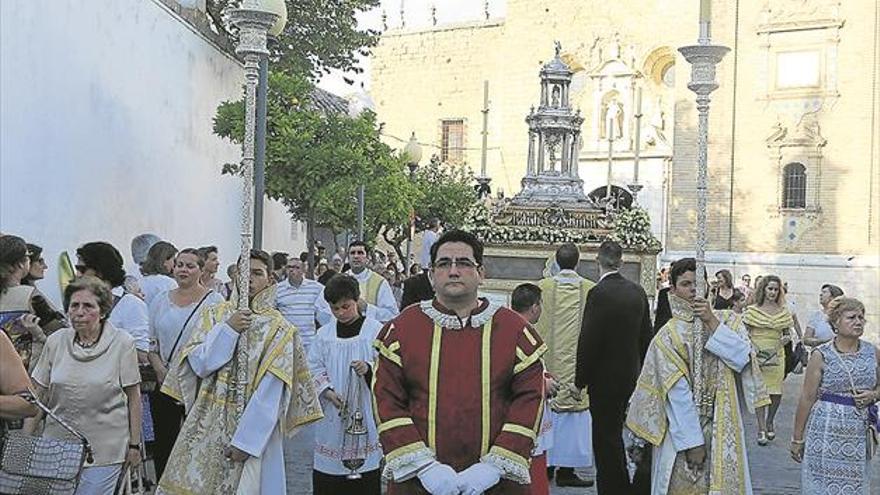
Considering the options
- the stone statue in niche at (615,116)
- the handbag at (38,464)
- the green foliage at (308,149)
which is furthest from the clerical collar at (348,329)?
the stone statue in niche at (615,116)

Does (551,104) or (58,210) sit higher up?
(551,104)

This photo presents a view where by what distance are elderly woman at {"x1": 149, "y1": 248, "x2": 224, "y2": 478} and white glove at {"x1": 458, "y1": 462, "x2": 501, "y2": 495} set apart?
145 inches

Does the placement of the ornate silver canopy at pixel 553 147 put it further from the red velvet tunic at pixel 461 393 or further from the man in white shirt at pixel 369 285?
the red velvet tunic at pixel 461 393

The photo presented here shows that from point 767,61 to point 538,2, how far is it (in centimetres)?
831

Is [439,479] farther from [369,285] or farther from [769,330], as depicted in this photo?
[769,330]

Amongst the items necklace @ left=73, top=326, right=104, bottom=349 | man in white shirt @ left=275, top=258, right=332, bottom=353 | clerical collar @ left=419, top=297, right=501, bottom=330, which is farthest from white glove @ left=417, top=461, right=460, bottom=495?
man in white shirt @ left=275, top=258, right=332, bottom=353

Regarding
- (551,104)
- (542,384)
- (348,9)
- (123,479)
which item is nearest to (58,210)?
(123,479)

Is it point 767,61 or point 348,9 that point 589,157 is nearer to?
point 767,61

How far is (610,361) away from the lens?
8.95 meters

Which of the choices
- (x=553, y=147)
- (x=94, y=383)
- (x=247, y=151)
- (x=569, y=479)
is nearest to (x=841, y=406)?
(x=569, y=479)

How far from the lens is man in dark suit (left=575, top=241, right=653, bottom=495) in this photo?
347 inches

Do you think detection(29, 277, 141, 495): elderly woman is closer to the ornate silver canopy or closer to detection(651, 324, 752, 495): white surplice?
detection(651, 324, 752, 495): white surplice

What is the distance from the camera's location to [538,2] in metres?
37.1

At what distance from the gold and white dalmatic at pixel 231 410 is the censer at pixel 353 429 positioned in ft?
2.78
